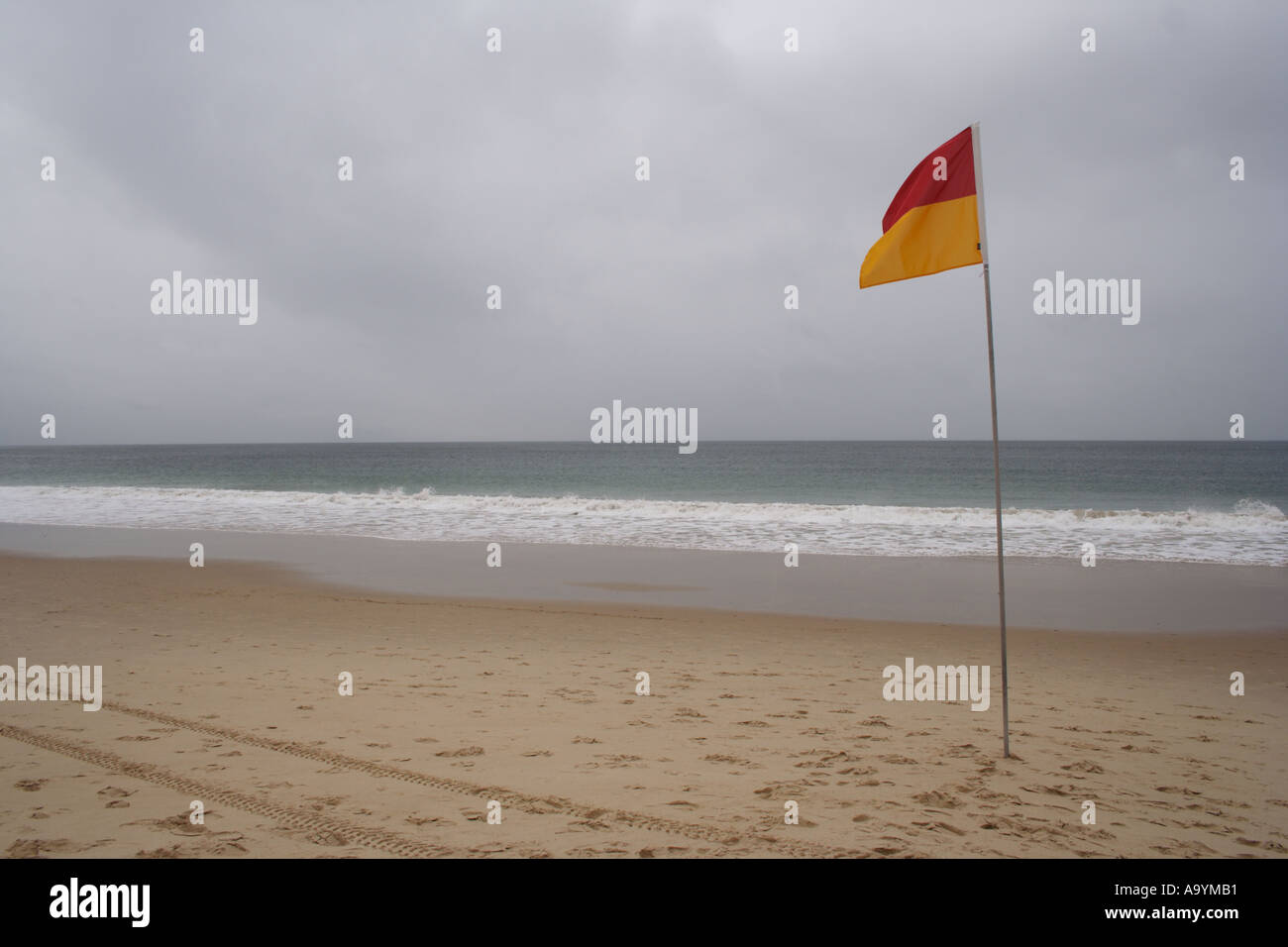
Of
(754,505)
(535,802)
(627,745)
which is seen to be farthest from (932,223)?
(754,505)

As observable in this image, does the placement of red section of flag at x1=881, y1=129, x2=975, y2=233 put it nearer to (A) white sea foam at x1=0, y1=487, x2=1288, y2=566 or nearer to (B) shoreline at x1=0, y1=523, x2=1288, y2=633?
(B) shoreline at x1=0, y1=523, x2=1288, y2=633

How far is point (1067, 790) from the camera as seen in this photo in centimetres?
462

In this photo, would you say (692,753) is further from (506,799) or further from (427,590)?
(427,590)

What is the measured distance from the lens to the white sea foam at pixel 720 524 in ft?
59.0

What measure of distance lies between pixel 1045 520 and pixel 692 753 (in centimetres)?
2238

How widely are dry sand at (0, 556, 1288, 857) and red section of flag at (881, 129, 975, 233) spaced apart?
14.4 ft

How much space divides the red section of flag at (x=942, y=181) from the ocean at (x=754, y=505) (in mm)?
12057

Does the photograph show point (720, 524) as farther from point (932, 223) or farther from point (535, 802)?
point (535, 802)

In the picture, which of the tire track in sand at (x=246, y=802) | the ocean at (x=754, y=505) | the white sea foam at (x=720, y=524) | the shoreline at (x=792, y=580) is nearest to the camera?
the tire track in sand at (x=246, y=802)

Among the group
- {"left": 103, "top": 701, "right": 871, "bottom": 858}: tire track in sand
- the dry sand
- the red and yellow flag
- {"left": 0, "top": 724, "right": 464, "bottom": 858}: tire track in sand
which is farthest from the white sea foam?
{"left": 0, "top": 724, "right": 464, "bottom": 858}: tire track in sand

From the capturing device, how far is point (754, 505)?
28125 mm

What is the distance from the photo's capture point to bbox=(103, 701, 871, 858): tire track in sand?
3.84 metres

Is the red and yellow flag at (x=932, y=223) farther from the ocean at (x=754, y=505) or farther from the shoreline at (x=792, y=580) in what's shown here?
the ocean at (x=754, y=505)

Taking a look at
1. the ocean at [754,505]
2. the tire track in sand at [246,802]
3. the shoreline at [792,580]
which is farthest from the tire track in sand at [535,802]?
the ocean at [754,505]
